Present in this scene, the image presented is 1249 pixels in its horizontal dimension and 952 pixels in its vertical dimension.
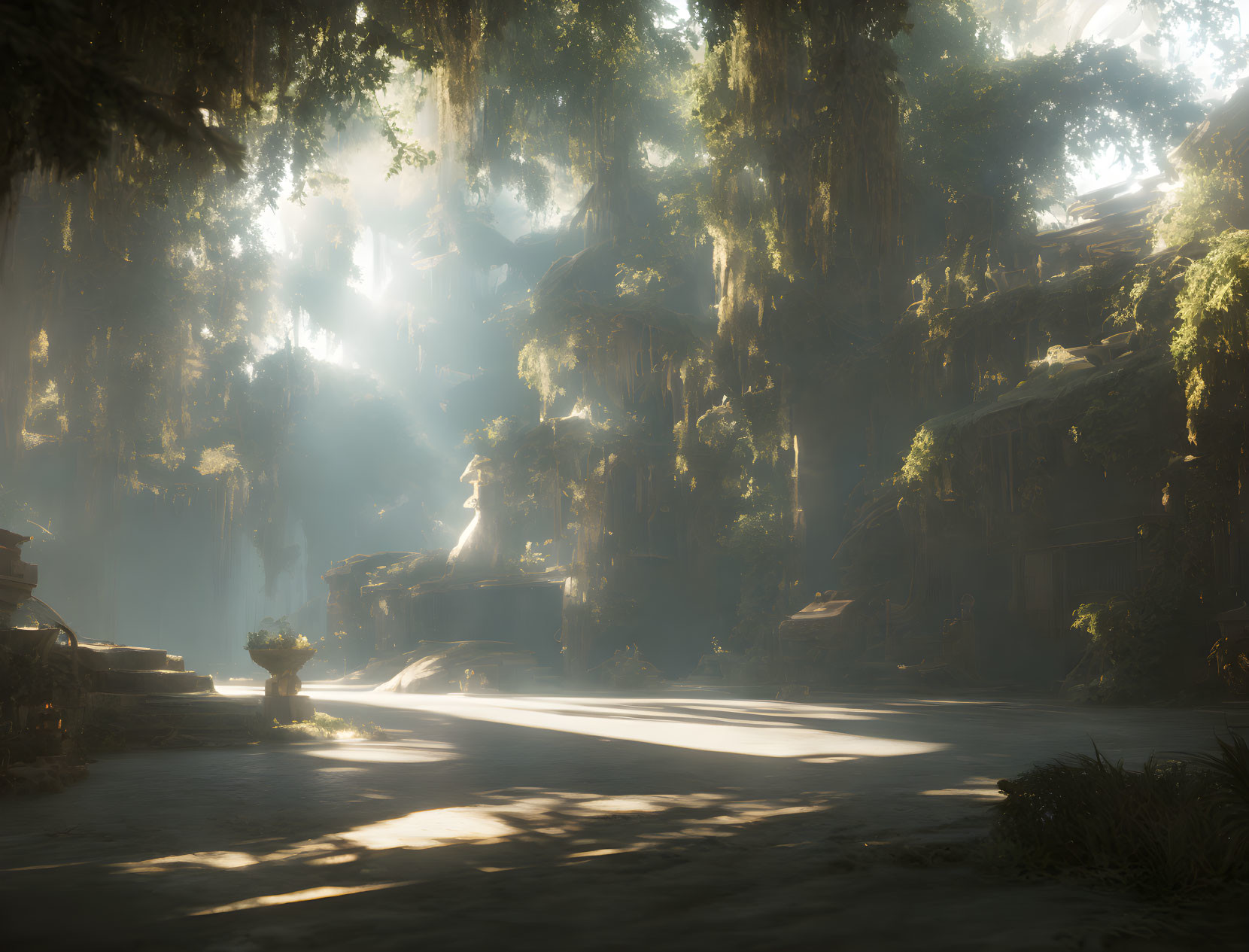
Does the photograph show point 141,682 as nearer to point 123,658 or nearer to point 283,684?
point 123,658

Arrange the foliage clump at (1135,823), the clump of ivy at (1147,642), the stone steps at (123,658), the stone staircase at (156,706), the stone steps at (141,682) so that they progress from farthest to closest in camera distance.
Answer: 1. the clump of ivy at (1147,642)
2. the stone steps at (123,658)
3. the stone steps at (141,682)
4. the stone staircase at (156,706)
5. the foliage clump at (1135,823)

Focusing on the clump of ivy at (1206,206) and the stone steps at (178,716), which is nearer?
the stone steps at (178,716)

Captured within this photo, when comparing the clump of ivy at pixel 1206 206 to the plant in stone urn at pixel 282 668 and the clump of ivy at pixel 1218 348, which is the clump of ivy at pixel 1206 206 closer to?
the clump of ivy at pixel 1218 348

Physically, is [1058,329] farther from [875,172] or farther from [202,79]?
[202,79]

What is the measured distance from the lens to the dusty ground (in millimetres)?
3680

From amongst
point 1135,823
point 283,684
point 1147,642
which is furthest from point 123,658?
point 1147,642

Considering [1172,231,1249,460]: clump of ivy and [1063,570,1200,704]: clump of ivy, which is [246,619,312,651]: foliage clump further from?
[1172,231,1249,460]: clump of ivy

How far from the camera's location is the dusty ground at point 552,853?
3680 millimetres

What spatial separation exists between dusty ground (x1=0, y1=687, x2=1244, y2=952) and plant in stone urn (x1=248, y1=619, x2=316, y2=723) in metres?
2.77

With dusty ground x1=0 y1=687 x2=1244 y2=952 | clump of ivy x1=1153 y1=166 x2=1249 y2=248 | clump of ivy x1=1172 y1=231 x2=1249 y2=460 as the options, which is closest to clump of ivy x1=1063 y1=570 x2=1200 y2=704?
clump of ivy x1=1172 y1=231 x2=1249 y2=460

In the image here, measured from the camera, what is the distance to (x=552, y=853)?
514 centimetres

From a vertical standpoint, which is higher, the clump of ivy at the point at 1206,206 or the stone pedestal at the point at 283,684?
the clump of ivy at the point at 1206,206


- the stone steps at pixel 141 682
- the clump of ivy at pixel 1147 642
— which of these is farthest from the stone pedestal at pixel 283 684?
the clump of ivy at pixel 1147 642

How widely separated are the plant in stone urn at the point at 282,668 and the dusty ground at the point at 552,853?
277 cm
